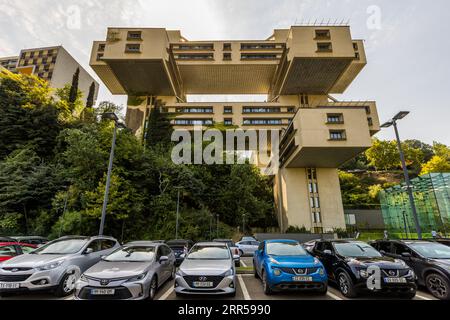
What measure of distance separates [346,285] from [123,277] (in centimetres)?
613

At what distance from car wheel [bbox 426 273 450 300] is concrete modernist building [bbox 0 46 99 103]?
68485 millimetres

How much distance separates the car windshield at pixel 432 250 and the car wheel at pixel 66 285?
11056 mm

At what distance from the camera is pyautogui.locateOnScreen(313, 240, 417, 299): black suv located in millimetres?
5695

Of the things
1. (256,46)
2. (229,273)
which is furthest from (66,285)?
(256,46)

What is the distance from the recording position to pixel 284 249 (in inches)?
290

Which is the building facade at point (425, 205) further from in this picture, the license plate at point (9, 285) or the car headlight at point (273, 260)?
the license plate at point (9, 285)

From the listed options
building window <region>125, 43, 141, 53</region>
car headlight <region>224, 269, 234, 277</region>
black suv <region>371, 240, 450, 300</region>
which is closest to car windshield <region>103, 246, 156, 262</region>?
car headlight <region>224, 269, 234, 277</region>

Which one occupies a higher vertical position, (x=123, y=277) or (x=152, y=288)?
(x=123, y=277)

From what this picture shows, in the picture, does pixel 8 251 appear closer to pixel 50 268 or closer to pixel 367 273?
pixel 50 268

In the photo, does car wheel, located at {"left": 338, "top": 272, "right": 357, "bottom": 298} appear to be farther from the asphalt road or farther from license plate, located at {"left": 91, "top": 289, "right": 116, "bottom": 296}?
license plate, located at {"left": 91, "top": 289, "right": 116, "bottom": 296}

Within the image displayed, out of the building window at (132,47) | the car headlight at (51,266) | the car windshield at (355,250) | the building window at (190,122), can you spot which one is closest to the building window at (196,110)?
the building window at (190,122)

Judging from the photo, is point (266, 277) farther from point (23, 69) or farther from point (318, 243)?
point (23, 69)
